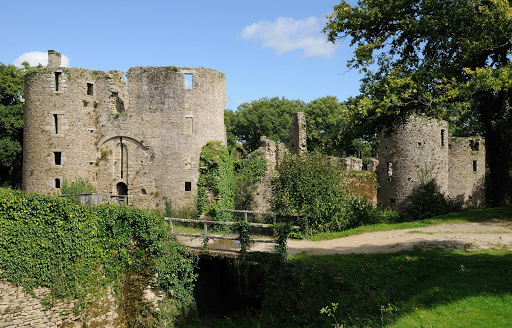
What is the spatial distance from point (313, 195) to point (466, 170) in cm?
1587

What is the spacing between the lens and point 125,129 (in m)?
20.7

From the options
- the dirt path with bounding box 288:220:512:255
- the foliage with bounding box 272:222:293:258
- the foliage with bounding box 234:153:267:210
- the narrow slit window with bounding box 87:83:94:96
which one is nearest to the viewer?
the foliage with bounding box 272:222:293:258

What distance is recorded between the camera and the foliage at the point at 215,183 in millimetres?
18484

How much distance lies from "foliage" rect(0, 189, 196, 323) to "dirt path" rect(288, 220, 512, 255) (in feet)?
13.6

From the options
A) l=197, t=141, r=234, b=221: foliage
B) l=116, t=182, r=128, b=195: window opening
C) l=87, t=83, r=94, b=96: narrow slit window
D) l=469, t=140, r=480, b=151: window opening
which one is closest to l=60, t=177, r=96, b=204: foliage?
l=116, t=182, r=128, b=195: window opening

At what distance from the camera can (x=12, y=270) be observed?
10.9 metres

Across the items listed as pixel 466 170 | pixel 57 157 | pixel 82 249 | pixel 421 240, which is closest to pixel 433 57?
pixel 421 240

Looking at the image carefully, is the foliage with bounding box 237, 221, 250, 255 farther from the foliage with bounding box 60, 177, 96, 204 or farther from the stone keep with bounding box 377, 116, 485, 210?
the stone keep with bounding box 377, 116, 485, 210

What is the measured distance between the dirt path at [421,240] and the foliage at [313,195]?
1.28 m

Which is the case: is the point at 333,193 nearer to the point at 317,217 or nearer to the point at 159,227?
the point at 317,217

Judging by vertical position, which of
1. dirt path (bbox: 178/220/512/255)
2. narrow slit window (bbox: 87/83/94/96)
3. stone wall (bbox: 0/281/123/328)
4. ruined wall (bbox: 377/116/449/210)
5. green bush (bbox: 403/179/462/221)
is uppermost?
narrow slit window (bbox: 87/83/94/96)

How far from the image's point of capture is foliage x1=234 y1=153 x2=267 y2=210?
1994cm

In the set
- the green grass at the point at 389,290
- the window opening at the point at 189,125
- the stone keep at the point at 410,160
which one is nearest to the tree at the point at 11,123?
the window opening at the point at 189,125

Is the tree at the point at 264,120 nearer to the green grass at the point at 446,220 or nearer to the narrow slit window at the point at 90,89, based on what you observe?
the narrow slit window at the point at 90,89
